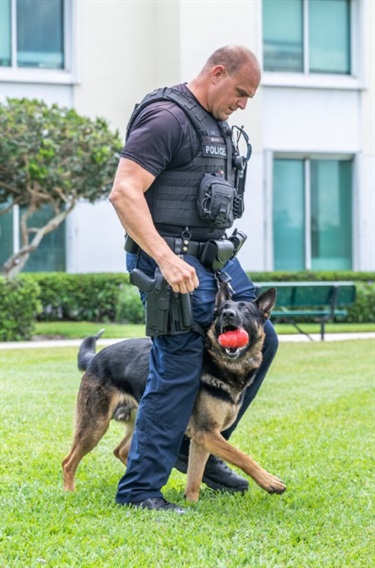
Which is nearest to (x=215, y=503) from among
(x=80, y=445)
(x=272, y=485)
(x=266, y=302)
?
(x=272, y=485)

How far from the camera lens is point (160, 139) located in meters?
4.90

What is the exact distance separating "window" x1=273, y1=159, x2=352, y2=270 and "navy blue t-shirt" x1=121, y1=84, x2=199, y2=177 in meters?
16.5

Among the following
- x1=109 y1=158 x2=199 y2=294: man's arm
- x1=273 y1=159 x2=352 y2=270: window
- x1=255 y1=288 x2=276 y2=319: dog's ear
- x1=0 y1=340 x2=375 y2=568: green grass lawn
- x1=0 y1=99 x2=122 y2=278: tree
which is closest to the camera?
x1=0 y1=340 x2=375 y2=568: green grass lawn

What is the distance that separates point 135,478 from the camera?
517 cm

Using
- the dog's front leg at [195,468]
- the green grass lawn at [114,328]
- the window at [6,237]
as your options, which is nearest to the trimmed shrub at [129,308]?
the green grass lawn at [114,328]

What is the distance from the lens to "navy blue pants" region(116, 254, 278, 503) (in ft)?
16.8

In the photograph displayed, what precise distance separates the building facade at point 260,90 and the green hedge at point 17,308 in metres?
4.16

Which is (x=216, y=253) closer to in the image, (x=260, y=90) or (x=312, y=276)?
(x=312, y=276)

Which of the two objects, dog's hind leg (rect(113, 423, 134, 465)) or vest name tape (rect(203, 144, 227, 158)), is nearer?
vest name tape (rect(203, 144, 227, 158))

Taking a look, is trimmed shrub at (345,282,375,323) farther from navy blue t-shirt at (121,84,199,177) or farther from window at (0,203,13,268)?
navy blue t-shirt at (121,84,199,177)

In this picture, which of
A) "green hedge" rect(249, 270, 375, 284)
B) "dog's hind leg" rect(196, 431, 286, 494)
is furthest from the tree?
"dog's hind leg" rect(196, 431, 286, 494)

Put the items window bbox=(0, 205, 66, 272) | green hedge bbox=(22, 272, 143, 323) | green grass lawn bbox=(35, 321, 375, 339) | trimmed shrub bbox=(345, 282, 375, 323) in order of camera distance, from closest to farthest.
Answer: green grass lawn bbox=(35, 321, 375, 339)
green hedge bbox=(22, 272, 143, 323)
trimmed shrub bbox=(345, 282, 375, 323)
window bbox=(0, 205, 66, 272)

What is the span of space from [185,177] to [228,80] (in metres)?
0.51

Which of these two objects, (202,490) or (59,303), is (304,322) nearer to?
(59,303)
